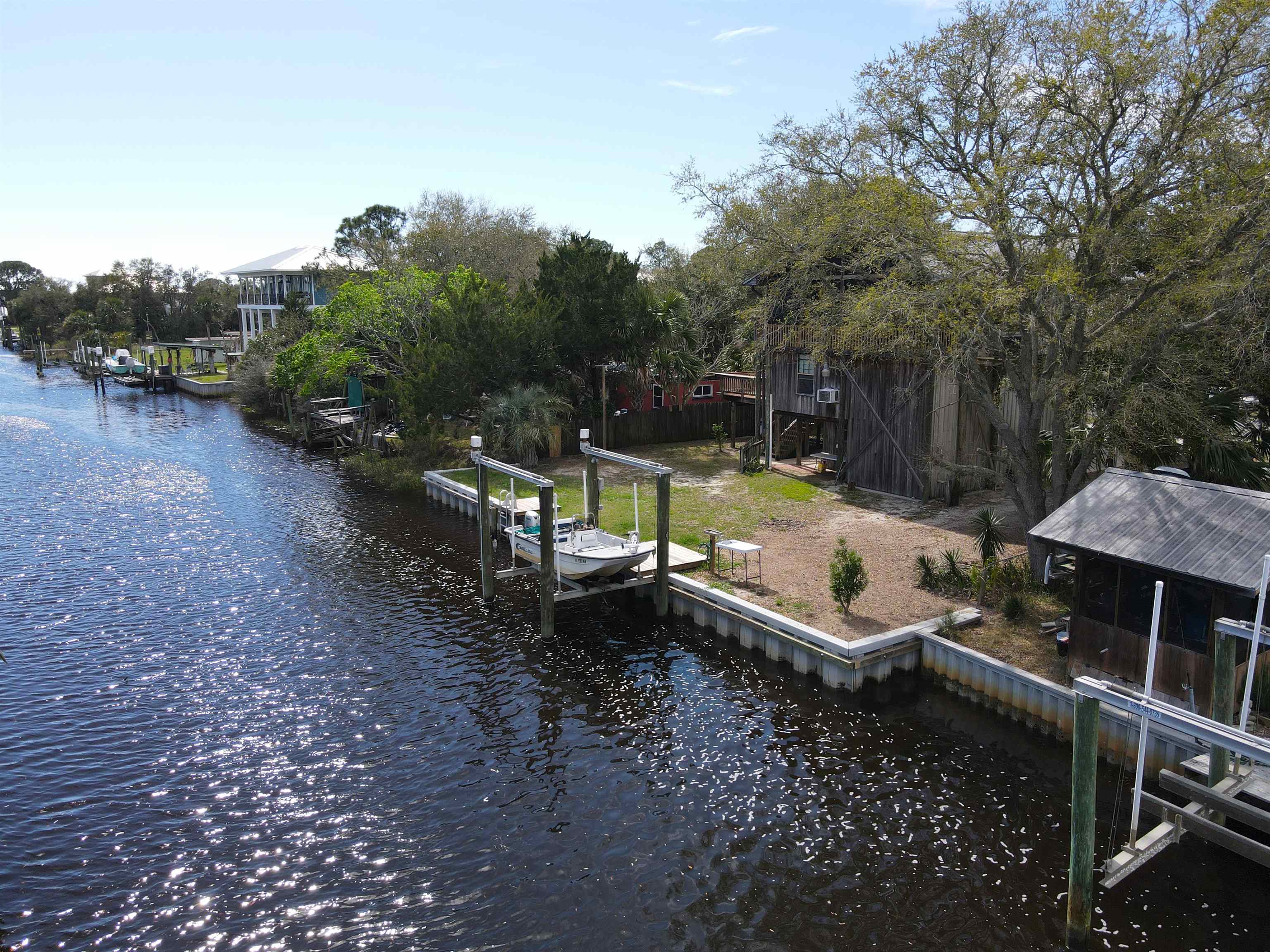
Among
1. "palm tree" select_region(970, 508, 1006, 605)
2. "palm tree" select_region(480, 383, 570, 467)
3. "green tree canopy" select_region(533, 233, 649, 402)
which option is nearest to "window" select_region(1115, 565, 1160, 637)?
"palm tree" select_region(970, 508, 1006, 605)

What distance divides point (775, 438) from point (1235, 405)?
1749 centimetres

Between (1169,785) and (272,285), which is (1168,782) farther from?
(272,285)

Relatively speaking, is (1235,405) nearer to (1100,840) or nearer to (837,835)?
(1100,840)

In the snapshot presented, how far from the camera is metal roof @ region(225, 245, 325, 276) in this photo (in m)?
75.2

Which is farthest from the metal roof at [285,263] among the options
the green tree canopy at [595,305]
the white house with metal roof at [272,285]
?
the green tree canopy at [595,305]

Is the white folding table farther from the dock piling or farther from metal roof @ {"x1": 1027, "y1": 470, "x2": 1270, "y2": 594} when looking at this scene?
metal roof @ {"x1": 1027, "y1": 470, "x2": 1270, "y2": 594}

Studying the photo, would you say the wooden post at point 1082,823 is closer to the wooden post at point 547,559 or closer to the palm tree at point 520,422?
the wooden post at point 547,559

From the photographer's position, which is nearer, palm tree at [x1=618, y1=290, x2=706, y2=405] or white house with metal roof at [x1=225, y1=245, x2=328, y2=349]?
palm tree at [x1=618, y1=290, x2=706, y2=405]

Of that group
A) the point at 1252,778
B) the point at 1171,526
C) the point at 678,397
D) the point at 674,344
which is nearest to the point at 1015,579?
the point at 1171,526

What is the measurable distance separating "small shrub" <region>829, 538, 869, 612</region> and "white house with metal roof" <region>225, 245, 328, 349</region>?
62.5 m

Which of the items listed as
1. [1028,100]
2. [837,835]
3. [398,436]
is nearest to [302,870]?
[837,835]

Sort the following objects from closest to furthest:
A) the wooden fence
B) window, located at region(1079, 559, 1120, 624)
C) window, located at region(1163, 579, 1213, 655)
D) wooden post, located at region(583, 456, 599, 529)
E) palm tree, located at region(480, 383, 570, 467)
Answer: window, located at region(1163, 579, 1213, 655) → window, located at region(1079, 559, 1120, 624) → wooden post, located at region(583, 456, 599, 529) → palm tree, located at region(480, 383, 570, 467) → the wooden fence

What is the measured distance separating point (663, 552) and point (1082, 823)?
443 inches

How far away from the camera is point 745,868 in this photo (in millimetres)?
11367
